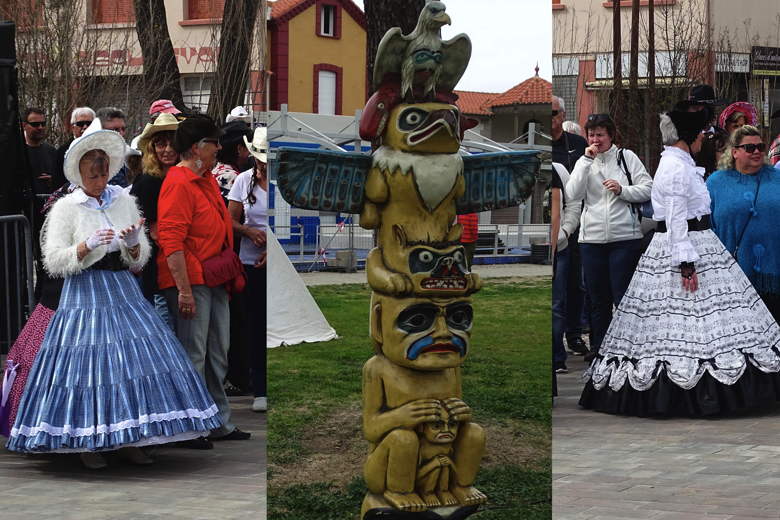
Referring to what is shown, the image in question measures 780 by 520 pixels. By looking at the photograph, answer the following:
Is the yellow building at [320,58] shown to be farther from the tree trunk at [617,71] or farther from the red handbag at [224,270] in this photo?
the tree trunk at [617,71]

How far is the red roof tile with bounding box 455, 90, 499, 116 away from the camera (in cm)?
553

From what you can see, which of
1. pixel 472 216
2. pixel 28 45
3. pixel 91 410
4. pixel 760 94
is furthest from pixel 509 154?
pixel 760 94

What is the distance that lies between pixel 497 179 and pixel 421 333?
0.73 metres

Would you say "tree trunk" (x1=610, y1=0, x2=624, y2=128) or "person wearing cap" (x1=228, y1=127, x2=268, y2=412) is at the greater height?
"tree trunk" (x1=610, y1=0, x2=624, y2=128)

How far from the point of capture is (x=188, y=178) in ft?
27.5

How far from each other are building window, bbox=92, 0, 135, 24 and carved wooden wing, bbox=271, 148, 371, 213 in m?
16.4

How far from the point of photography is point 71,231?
793 cm

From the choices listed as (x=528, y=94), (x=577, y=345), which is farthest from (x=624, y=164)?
(x=528, y=94)

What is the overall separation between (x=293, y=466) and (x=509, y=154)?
1511 millimetres

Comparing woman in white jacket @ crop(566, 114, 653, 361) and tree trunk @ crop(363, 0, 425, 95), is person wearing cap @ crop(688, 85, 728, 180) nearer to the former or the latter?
woman in white jacket @ crop(566, 114, 653, 361)

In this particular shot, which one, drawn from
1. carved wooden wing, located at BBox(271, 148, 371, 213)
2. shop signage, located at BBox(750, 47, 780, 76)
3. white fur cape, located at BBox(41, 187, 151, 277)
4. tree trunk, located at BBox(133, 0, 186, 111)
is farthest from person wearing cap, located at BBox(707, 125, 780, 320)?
shop signage, located at BBox(750, 47, 780, 76)

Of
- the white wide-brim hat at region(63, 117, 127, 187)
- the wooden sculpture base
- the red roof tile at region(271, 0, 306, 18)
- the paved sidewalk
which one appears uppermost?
the red roof tile at region(271, 0, 306, 18)

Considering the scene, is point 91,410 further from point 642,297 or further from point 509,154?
point 642,297

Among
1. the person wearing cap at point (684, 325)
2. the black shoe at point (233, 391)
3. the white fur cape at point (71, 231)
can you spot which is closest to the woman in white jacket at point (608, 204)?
the person wearing cap at point (684, 325)
